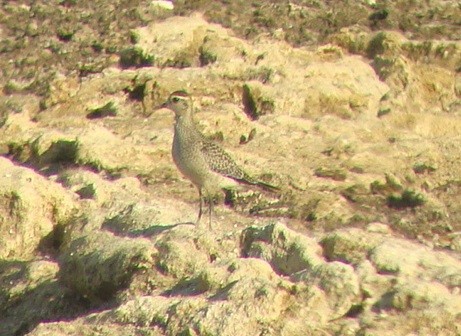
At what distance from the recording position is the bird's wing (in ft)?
41.5

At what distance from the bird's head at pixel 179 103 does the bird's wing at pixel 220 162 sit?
460 millimetres

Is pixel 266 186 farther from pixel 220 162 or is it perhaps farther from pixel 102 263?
pixel 102 263

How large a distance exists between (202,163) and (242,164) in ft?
3.84

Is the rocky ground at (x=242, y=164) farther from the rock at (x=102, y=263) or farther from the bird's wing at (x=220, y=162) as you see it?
the bird's wing at (x=220, y=162)

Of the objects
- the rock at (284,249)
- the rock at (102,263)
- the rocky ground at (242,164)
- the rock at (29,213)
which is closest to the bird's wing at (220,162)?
the rocky ground at (242,164)

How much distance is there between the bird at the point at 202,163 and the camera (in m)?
12.6

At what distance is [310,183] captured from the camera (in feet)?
43.6

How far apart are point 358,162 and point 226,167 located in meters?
1.58

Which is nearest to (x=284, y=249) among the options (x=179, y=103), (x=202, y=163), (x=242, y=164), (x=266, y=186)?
(x=202, y=163)

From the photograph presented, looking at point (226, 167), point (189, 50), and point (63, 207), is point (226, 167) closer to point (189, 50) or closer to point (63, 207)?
point (63, 207)

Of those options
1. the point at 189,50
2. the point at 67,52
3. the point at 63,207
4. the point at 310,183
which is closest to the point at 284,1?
the point at 189,50

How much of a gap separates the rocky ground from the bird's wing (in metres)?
0.36

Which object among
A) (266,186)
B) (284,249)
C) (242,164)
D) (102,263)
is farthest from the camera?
(242,164)

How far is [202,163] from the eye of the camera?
12.6 m
